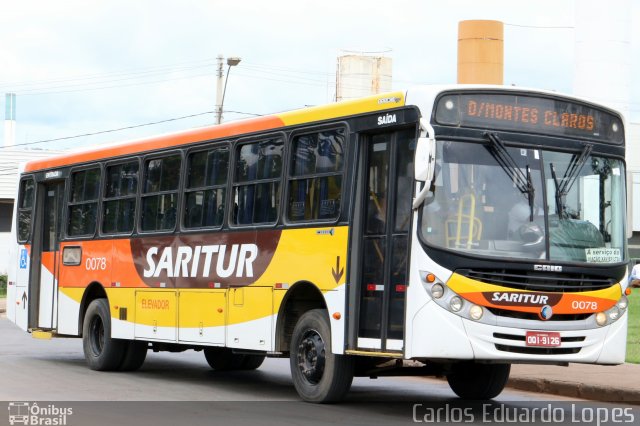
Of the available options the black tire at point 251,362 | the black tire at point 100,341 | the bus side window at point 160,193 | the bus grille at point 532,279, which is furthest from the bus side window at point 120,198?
the bus grille at point 532,279

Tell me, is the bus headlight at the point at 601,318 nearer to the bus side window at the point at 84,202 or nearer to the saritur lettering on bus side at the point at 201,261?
the saritur lettering on bus side at the point at 201,261

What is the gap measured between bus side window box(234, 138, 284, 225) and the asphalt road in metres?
2.19

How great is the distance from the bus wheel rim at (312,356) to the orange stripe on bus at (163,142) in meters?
2.62

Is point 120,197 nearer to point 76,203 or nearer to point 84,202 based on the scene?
point 84,202

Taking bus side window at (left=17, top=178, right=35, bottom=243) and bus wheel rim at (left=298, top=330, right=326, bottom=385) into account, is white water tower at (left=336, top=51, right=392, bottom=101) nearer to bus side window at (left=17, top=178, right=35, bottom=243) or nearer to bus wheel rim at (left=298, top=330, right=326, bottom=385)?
bus side window at (left=17, top=178, right=35, bottom=243)

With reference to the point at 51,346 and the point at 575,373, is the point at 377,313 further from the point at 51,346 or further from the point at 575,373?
the point at 51,346

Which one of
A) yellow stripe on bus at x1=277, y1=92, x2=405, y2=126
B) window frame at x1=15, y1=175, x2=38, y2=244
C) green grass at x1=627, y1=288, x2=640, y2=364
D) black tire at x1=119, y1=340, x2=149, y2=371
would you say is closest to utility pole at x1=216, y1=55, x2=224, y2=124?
green grass at x1=627, y1=288, x2=640, y2=364

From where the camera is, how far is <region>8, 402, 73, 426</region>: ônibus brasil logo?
11.5 meters

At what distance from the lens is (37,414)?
39.7ft

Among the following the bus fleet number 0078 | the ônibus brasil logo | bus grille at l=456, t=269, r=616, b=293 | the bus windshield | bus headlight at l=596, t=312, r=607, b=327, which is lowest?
the ônibus brasil logo

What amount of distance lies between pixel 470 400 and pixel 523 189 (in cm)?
332

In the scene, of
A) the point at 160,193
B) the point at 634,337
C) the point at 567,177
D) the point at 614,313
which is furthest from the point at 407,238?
the point at 634,337

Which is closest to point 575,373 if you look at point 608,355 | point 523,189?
point 608,355

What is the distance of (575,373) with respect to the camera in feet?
54.3
